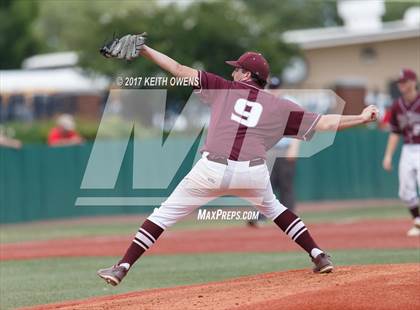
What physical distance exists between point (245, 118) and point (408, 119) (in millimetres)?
5971

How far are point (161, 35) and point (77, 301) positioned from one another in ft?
64.0

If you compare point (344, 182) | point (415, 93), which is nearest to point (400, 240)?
point (415, 93)

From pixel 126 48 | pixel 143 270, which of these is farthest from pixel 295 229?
pixel 143 270

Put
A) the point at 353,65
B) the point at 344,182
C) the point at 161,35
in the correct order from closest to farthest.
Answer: the point at 344,182
the point at 161,35
the point at 353,65

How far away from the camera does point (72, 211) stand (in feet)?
71.6

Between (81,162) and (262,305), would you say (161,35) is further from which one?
(262,305)

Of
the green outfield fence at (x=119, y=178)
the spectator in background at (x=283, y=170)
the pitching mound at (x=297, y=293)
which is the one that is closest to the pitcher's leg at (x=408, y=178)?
the spectator in background at (x=283, y=170)

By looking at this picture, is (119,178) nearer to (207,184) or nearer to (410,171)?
(410,171)

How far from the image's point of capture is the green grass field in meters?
10.4

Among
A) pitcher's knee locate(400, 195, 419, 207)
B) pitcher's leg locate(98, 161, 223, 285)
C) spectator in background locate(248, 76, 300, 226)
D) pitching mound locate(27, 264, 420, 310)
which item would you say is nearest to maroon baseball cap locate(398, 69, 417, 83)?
pitcher's knee locate(400, 195, 419, 207)

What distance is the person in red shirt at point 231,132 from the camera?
8922mm

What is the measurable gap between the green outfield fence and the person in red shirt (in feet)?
38.9

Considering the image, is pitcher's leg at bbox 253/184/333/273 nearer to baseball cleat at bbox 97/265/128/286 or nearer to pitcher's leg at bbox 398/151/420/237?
baseball cleat at bbox 97/265/128/286

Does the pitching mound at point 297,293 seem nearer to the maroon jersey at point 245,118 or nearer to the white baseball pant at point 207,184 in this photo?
the white baseball pant at point 207,184
